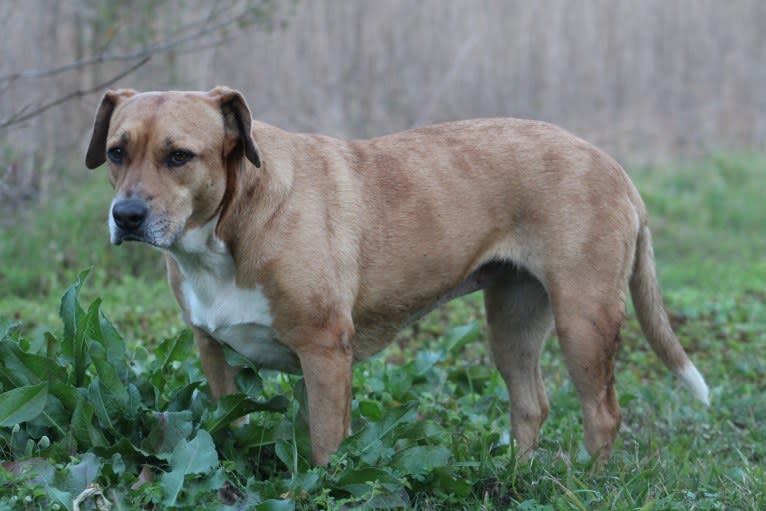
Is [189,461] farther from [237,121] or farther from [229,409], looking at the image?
[237,121]

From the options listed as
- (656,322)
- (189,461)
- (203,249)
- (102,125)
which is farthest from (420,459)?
(102,125)

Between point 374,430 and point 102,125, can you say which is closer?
point 374,430

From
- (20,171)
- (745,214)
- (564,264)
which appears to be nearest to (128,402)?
(564,264)

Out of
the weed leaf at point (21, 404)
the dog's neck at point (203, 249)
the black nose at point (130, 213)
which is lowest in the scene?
the weed leaf at point (21, 404)

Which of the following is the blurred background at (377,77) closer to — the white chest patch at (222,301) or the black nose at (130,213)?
the white chest patch at (222,301)

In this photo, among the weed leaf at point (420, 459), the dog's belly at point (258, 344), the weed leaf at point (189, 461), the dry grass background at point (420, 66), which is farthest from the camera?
the dry grass background at point (420, 66)

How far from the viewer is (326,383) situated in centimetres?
402

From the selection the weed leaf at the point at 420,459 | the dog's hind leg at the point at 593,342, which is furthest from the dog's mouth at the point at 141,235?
the dog's hind leg at the point at 593,342

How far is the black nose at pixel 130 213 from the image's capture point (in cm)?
366

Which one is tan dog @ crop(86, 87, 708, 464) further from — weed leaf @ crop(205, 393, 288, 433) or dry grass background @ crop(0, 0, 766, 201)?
dry grass background @ crop(0, 0, 766, 201)

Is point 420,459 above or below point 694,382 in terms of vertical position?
above

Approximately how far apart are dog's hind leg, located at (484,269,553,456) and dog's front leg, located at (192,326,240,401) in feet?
4.42

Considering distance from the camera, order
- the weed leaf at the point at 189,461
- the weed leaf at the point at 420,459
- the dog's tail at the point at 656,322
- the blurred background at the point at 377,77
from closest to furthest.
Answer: the weed leaf at the point at 189,461, the weed leaf at the point at 420,459, the dog's tail at the point at 656,322, the blurred background at the point at 377,77

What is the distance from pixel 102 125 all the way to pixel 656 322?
8.68ft
